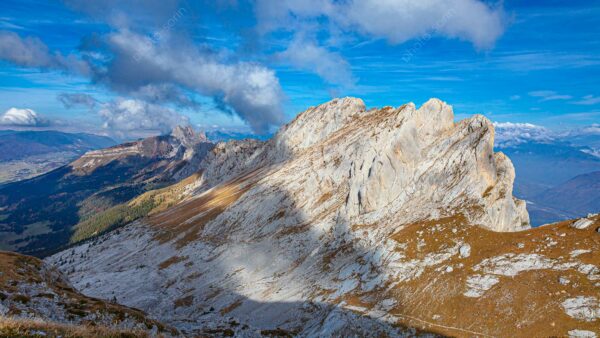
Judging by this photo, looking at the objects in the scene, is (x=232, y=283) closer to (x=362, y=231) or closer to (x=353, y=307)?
(x=362, y=231)

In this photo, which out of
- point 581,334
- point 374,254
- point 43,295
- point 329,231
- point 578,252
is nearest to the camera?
point 581,334

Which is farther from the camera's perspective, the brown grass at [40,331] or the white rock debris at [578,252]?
the white rock debris at [578,252]

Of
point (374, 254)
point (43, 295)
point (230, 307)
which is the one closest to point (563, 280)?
point (374, 254)

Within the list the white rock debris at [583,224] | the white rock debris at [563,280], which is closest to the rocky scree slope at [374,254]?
the white rock debris at [563,280]

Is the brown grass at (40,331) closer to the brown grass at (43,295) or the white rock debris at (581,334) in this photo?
the brown grass at (43,295)

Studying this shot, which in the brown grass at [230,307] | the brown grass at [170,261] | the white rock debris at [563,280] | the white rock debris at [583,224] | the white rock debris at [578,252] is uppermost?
the white rock debris at [583,224]

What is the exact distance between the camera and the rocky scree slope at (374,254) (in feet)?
170

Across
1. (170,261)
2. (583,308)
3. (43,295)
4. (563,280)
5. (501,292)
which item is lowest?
(170,261)

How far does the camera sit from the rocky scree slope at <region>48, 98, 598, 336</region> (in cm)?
5178

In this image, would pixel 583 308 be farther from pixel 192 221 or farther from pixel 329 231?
pixel 192 221

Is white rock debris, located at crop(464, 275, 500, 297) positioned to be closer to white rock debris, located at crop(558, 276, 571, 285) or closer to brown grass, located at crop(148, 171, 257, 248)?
white rock debris, located at crop(558, 276, 571, 285)

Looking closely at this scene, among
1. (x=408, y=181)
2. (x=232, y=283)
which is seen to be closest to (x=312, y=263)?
(x=232, y=283)

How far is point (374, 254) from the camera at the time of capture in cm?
7506

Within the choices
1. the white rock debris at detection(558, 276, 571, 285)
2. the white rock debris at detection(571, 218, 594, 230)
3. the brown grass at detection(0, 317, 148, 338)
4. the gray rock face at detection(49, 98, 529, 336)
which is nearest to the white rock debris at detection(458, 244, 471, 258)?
the gray rock face at detection(49, 98, 529, 336)
